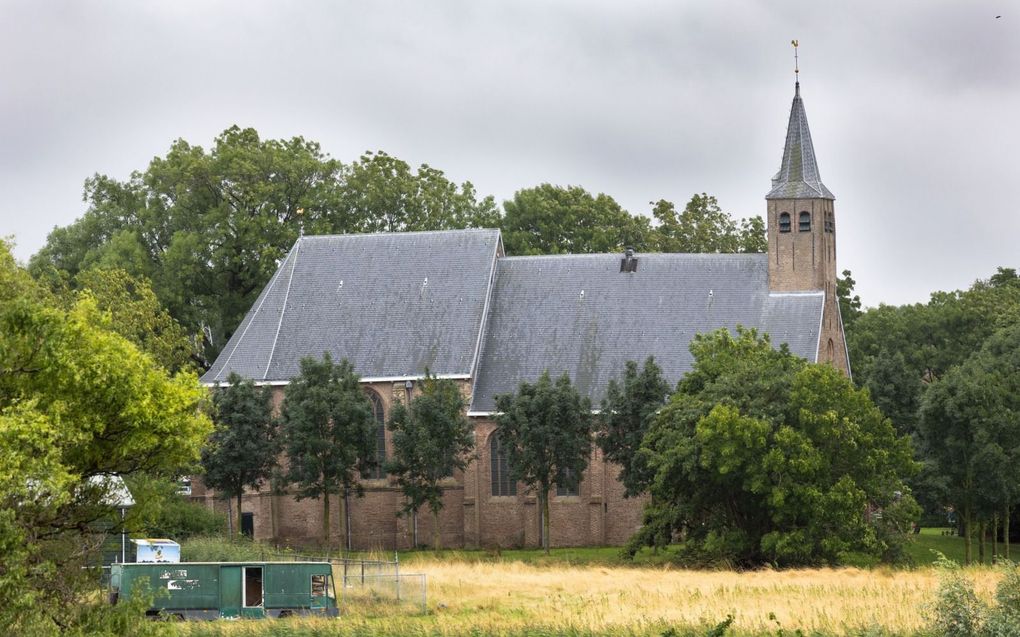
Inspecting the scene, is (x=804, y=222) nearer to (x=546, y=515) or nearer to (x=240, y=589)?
(x=546, y=515)

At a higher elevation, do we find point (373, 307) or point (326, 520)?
point (373, 307)

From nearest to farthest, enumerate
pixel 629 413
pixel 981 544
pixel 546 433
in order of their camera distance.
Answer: pixel 629 413
pixel 546 433
pixel 981 544

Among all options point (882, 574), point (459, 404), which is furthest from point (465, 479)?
point (882, 574)

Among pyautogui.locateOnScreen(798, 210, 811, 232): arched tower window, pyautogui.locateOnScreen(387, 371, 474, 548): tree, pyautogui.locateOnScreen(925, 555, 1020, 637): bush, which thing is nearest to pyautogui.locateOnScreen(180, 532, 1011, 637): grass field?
pyautogui.locateOnScreen(925, 555, 1020, 637): bush

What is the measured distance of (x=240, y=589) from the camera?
43031 mm

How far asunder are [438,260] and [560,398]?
462 inches

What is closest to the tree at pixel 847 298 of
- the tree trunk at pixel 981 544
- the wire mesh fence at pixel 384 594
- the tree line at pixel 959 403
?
the tree line at pixel 959 403

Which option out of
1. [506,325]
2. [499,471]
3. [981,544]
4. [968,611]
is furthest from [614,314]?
[968,611]

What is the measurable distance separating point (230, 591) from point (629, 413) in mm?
23697

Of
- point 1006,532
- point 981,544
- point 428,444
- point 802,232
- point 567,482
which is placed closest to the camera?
point 567,482

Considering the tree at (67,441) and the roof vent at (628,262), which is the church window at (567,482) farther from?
the tree at (67,441)

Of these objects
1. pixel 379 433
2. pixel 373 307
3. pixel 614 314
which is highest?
pixel 373 307

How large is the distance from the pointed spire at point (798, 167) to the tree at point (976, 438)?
9414 millimetres

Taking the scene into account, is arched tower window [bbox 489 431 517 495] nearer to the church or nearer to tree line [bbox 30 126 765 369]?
the church
